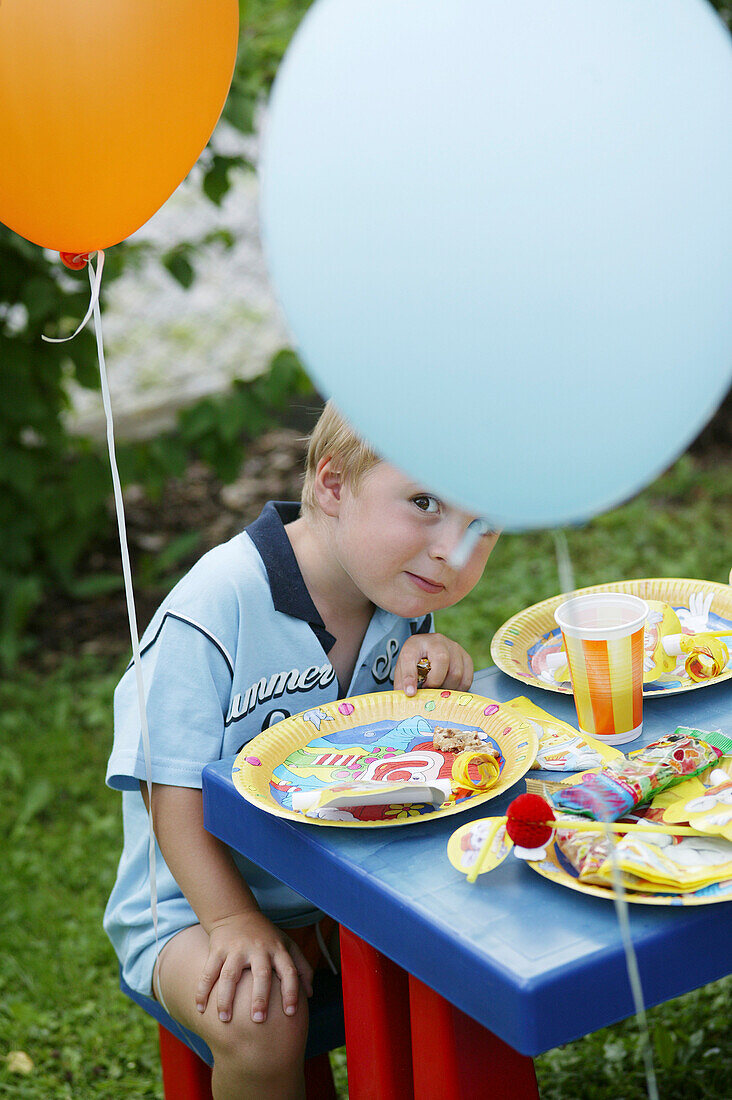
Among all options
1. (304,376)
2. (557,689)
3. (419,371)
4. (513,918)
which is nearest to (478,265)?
(419,371)

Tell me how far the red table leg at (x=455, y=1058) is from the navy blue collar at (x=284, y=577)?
0.65 metres

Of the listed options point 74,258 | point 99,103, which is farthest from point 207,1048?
point 99,103

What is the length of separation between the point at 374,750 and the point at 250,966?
1.07 ft

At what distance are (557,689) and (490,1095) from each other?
0.52 meters

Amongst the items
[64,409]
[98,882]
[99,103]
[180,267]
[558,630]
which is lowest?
[98,882]

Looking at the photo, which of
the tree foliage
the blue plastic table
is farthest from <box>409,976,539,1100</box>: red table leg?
the tree foliage

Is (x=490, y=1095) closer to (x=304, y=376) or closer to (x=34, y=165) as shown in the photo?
(x=34, y=165)

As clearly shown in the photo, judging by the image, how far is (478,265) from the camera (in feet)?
3.26

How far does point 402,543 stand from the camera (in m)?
1.56

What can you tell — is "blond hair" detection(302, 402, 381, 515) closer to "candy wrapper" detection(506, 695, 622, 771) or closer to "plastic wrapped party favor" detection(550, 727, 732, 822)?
"candy wrapper" detection(506, 695, 622, 771)

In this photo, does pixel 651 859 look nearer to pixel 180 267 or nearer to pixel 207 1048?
pixel 207 1048

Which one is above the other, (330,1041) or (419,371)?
(419,371)

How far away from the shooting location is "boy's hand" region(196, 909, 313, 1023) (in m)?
1.46

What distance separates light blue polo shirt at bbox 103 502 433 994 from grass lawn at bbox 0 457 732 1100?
2.17ft
